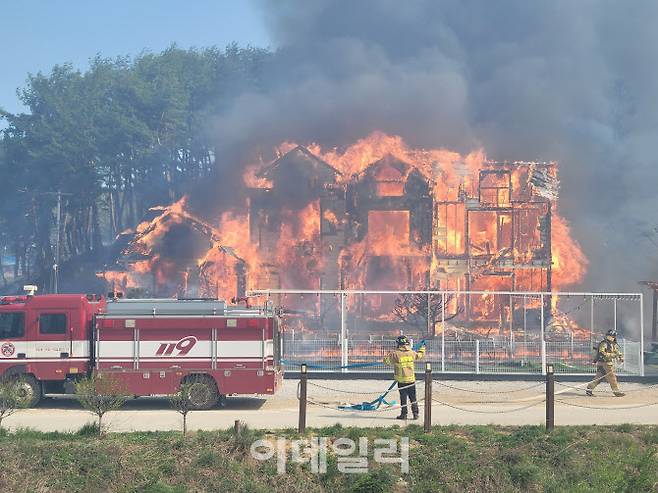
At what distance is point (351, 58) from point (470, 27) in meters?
11.7

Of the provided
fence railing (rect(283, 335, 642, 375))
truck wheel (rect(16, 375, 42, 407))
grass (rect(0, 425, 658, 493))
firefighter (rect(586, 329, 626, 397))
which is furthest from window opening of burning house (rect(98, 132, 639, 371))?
grass (rect(0, 425, 658, 493))

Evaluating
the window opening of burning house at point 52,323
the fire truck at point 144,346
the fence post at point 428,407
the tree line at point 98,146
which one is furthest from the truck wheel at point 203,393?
the tree line at point 98,146

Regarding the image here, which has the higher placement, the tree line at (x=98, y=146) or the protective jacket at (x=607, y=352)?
the tree line at (x=98, y=146)

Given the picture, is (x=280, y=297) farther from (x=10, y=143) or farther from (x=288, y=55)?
(x=10, y=143)

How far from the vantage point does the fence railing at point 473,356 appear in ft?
107

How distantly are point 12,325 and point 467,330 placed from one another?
33.9 m

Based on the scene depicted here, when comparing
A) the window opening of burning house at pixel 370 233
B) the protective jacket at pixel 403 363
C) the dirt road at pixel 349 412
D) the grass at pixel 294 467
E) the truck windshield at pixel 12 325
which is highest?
the window opening of burning house at pixel 370 233

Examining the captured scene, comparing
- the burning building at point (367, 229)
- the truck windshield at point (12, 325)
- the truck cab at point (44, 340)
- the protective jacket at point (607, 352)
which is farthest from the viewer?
the burning building at point (367, 229)

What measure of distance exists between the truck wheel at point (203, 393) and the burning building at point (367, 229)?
36104mm

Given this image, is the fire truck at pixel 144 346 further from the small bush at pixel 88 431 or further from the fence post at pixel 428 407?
the fence post at pixel 428 407

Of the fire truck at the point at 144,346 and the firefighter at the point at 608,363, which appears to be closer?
the fire truck at the point at 144,346

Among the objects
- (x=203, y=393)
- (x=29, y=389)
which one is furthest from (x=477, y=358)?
(x=29, y=389)

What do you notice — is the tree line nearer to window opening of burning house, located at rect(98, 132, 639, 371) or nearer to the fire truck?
window opening of burning house, located at rect(98, 132, 639, 371)

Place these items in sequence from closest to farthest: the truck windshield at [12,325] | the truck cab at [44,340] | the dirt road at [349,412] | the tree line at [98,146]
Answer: the dirt road at [349,412], the truck cab at [44,340], the truck windshield at [12,325], the tree line at [98,146]
